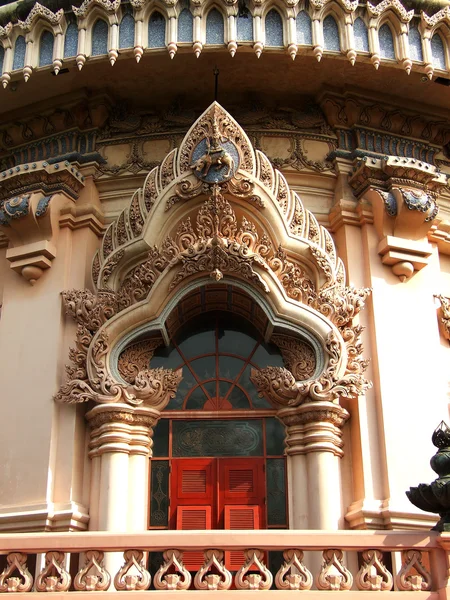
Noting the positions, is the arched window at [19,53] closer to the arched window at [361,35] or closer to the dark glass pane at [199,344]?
the dark glass pane at [199,344]

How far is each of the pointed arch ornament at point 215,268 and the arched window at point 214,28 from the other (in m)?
0.99

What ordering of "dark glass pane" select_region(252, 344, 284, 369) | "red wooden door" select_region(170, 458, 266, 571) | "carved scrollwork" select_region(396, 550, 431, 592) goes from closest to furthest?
"carved scrollwork" select_region(396, 550, 431, 592) → "red wooden door" select_region(170, 458, 266, 571) → "dark glass pane" select_region(252, 344, 284, 369)

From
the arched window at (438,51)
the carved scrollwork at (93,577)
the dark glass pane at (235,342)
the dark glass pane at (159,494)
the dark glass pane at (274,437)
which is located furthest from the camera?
the arched window at (438,51)

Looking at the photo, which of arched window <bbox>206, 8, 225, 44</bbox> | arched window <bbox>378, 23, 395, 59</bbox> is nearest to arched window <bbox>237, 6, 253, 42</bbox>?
arched window <bbox>206, 8, 225, 44</bbox>

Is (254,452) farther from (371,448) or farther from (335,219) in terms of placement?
(335,219)

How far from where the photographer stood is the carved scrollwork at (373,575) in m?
7.26

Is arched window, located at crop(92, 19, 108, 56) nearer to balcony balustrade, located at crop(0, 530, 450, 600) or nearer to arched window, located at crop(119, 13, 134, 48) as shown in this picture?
arched window, located at crop(119, 13, 134, 48)

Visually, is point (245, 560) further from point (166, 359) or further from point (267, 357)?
point (166, 359)

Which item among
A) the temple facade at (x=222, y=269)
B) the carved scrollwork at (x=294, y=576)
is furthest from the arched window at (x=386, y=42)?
the carved scrollwork at (x=294, y=576)

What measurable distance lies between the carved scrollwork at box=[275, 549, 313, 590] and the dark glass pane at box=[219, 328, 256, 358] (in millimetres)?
3287

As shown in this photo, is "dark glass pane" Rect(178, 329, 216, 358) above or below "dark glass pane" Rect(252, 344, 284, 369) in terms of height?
above

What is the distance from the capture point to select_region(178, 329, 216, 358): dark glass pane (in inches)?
407

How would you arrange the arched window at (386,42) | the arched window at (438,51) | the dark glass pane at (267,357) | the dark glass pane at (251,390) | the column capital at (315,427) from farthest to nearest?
the arched window at (438,51), the arched window at (386,42), the dark glass pane at (267,357), the dark glass pane at (251,390), the column capital at (315,427)

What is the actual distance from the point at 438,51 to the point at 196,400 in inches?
210
